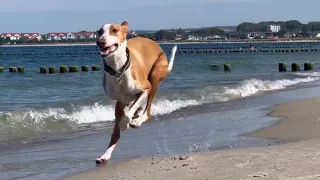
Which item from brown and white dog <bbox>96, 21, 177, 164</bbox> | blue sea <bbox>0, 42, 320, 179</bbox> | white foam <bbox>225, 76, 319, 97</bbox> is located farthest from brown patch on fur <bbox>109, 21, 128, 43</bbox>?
white foam <bbox>225, 76, 319, 97</bbox>

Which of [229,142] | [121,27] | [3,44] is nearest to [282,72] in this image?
[229,142]

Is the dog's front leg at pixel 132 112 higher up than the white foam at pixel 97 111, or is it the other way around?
the dog's front leg at pixel 132 112

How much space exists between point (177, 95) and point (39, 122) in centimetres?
917

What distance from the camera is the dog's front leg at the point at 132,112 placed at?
7230mm

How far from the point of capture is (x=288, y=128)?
1628 centimetres

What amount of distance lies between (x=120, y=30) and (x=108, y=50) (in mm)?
243

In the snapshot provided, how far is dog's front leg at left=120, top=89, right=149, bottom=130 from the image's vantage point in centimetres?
A: 723

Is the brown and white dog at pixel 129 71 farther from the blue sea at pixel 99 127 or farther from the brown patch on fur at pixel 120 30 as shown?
the blue sea at pixel 99 127

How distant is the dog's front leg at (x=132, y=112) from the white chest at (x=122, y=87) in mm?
77

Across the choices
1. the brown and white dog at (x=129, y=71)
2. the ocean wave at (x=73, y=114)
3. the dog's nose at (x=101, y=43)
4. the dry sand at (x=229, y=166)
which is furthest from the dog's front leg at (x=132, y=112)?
the ocean wave at (x=73, y=114)

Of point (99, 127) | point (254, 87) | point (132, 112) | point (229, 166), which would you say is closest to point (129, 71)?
point (132, 112)

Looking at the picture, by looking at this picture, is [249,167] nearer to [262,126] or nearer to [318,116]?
[262,126]

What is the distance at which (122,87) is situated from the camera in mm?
7195

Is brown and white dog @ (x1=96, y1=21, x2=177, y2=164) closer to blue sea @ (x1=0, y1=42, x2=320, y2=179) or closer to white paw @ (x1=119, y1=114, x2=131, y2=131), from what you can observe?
white paw @ (x1=119, y1=114, x2=131, y2=131)
